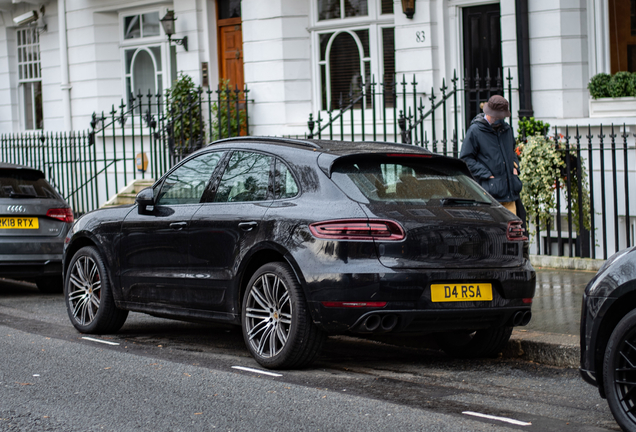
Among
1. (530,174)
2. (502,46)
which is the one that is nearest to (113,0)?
(502,46)

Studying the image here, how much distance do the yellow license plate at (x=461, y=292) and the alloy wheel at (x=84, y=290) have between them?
10.6 feet

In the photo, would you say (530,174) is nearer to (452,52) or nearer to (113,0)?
(452,52)

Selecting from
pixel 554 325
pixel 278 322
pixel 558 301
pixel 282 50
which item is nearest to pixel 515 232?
pixel 554 325

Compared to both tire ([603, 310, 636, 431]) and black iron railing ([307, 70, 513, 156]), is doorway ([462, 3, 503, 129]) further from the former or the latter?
tire ([603, 310, 636, 431])

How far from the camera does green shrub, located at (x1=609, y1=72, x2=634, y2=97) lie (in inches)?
477

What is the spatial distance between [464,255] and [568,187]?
4735 mm

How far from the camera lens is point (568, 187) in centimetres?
1043

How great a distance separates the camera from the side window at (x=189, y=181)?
7.24 metres

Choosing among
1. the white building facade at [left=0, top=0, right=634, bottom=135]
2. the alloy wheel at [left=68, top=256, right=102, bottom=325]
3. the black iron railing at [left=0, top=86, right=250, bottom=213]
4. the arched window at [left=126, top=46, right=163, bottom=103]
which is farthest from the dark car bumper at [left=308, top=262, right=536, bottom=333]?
the arched window at [left=126, top=46, right=163, bottom=103]

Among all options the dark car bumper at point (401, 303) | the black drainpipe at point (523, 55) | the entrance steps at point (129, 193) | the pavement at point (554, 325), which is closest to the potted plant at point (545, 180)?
the pavement at point (554, 325)

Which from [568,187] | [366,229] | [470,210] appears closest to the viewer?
[366,229]

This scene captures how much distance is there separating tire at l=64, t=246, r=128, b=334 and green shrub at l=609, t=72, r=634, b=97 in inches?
293

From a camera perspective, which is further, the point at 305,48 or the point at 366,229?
the point at 305,48

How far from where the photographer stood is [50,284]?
11.3m
